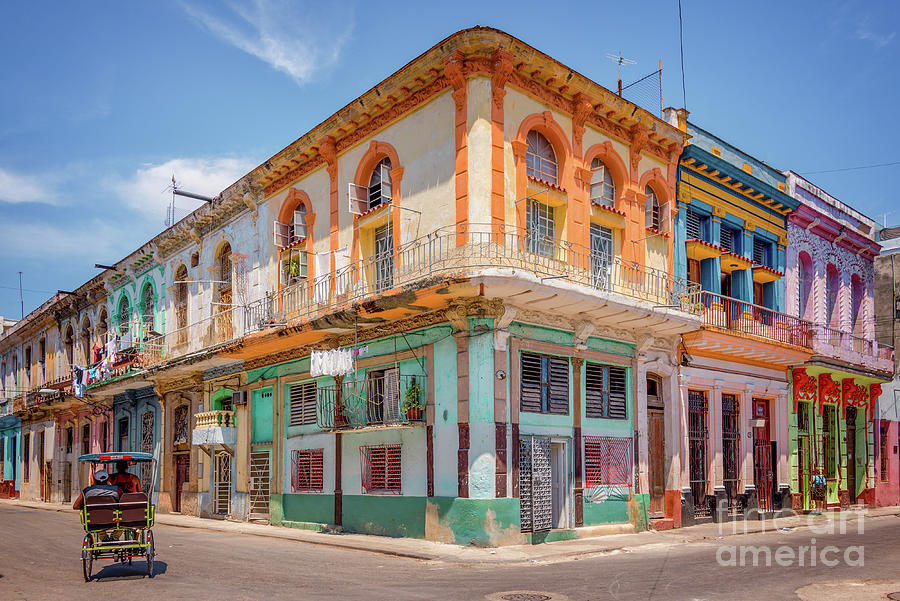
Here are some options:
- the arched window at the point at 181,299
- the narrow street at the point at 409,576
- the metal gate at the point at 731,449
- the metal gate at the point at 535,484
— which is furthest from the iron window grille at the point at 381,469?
the arched window at the point at 181,299

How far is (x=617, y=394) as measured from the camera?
1692 centimetres

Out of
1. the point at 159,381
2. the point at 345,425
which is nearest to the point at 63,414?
the point at 159,381

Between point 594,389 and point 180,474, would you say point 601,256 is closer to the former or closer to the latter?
point 594,389

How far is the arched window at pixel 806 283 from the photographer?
930 inches

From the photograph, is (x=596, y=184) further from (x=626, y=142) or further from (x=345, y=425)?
(x=345, y=425)

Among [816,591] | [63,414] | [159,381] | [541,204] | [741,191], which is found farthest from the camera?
[63,414]

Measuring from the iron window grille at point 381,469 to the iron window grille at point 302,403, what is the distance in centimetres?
228

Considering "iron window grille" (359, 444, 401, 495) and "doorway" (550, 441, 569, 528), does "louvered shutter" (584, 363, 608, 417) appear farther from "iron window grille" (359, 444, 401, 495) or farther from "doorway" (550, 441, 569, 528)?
"iron window grille" (359, 444, 401, 495)

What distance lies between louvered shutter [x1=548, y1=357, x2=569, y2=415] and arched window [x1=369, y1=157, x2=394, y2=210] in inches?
191

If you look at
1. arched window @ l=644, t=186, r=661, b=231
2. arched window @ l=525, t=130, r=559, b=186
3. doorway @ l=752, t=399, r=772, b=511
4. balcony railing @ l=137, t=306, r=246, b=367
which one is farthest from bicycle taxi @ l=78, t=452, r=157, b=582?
doorway @ l=752, t=399, r=772, b=511

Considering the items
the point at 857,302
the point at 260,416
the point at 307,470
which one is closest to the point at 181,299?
the point at 260,416

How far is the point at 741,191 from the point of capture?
21.2 meters

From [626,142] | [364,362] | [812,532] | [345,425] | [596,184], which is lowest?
[812,532]

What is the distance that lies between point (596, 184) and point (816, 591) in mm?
9543
